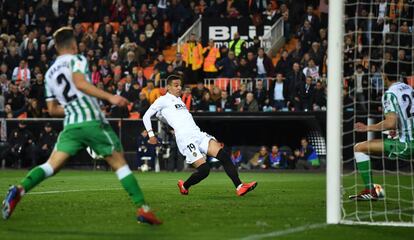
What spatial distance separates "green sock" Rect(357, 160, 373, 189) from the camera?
544 inches

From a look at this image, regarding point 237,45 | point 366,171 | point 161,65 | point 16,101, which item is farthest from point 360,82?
point 16,101

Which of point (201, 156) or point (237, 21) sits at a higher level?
point (237, 21)

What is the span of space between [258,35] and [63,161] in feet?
68.1

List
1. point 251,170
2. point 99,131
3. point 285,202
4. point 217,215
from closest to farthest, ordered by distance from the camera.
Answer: point 99,131 → point 217,215 → point 285,202 → point 251,170

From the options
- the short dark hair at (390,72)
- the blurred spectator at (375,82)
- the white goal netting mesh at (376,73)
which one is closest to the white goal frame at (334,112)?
the white goal netting mesh at (376,73)

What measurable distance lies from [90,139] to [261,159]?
15773 millimetres

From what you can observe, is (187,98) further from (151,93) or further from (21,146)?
(21,146)

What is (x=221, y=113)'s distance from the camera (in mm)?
25844

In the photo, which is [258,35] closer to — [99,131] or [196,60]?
[196,60]

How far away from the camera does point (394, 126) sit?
12.9 metres

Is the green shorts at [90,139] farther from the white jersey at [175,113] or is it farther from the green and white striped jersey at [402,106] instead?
the white jersey at [175,113]

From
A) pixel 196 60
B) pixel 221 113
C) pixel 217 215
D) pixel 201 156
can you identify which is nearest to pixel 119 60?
pixel 196 60

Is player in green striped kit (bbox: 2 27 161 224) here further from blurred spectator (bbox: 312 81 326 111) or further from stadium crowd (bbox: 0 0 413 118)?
blurred spectator (bbox: 312 81 326 111)

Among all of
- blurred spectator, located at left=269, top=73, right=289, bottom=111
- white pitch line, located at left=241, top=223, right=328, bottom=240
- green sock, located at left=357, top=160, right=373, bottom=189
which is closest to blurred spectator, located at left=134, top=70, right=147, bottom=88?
blurred spectator, located at left=269, top=73, right=289, bottom=111
